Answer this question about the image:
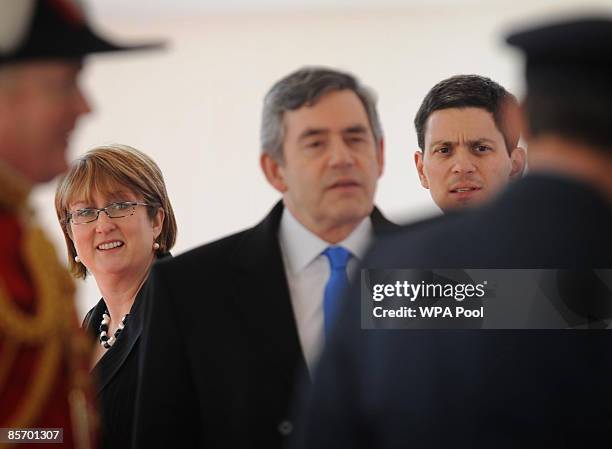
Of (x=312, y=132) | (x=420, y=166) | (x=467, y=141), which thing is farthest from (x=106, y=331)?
(x=467, y=141)

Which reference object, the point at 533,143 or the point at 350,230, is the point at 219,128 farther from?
the point at 533,143

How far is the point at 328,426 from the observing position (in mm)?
1503

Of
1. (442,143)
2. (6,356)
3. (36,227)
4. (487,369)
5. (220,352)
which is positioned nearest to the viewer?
(487,369)

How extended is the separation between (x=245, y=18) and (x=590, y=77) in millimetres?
805

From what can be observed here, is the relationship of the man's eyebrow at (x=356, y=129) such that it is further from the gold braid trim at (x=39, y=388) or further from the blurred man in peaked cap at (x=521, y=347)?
the gold braid trim at (x=39, y=388)

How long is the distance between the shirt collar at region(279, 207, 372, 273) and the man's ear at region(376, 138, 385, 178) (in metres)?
0.10

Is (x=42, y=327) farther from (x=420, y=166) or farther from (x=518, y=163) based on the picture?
(x=518, y=163)

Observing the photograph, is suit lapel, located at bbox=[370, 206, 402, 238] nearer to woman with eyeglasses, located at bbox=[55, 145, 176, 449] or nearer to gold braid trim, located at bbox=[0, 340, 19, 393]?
woman with eyeglasses, located at bbox=[55, 145, 176, 449]

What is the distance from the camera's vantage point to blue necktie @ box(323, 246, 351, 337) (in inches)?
73.2

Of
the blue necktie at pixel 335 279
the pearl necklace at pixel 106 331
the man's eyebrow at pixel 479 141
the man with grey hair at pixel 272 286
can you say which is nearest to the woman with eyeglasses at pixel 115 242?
the pearl necklace at pixel 106 331

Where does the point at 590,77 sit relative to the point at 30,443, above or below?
above

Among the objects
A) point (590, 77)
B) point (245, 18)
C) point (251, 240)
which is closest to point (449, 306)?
point (251, 240)

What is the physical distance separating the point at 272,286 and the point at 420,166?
1.24ft

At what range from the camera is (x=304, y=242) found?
1880 mm
